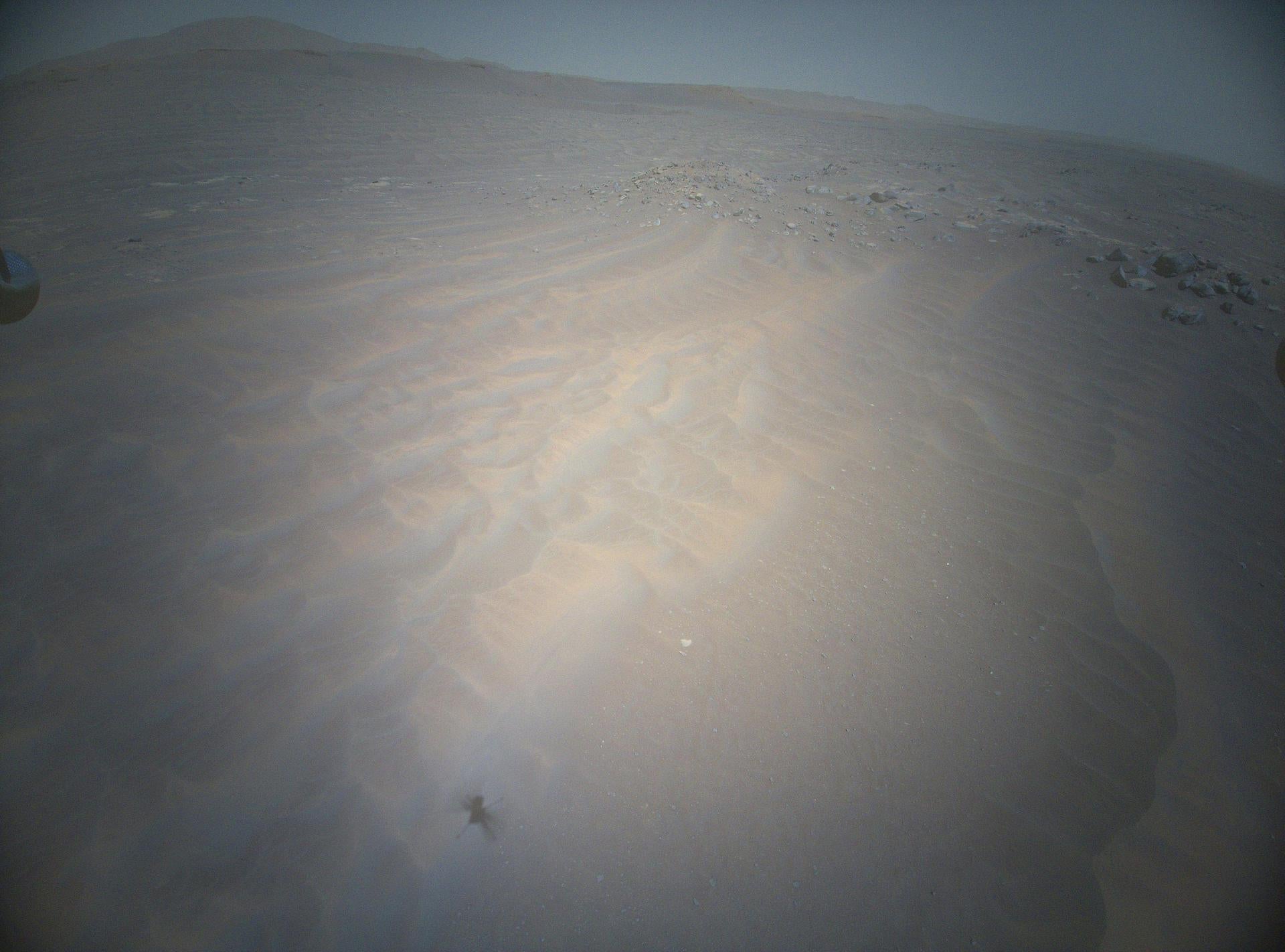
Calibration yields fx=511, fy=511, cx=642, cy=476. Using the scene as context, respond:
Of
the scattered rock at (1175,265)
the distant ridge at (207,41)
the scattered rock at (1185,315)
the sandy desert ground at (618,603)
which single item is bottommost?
the sandy desert ground at (618,603)

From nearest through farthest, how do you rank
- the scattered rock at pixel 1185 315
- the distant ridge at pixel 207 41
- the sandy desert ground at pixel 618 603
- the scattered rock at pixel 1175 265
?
the sandy desert ground at pixel 618 603
the scattered rock at pixel 1185 315
the scattered rock at pixel 1175 265
the distant ridge at pixel 207 41

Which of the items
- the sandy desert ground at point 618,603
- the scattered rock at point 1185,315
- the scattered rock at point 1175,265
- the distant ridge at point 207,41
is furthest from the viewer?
the distant ridge at point 207,41

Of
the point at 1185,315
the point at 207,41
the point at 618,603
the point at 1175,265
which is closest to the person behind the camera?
the point at 618,603

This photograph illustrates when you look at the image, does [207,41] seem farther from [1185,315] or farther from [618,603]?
[1185,315]

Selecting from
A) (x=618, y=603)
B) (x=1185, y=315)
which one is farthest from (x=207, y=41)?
(x=1185, y=315)

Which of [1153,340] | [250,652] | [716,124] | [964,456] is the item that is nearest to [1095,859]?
[964,456]

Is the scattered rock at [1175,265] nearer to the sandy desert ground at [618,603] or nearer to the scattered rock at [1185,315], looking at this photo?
the sandy desert ground at [618,603]

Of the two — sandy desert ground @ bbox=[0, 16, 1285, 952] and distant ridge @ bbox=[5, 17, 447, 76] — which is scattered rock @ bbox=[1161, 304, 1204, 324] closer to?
sandy desert ground @ bbox=[0, 16, 1285, 952]

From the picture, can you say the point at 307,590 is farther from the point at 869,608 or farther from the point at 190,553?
the point at 869,608

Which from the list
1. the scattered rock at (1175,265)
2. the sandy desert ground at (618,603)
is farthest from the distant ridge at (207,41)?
the scattered rock at (1175,265)
